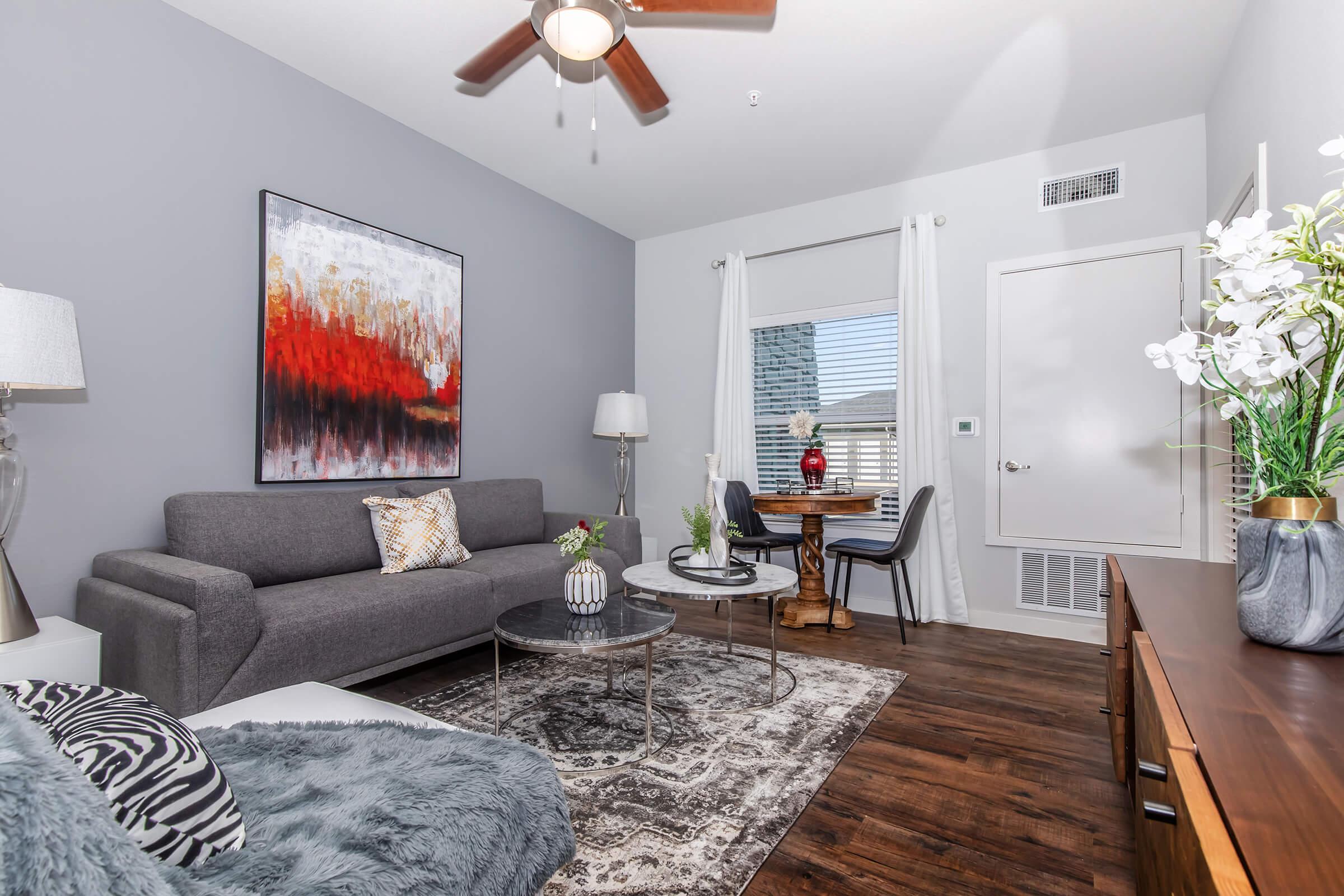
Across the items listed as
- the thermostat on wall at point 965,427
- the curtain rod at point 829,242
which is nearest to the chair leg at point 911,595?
the thermostat on wall at point 965,427

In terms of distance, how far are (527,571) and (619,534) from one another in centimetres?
76

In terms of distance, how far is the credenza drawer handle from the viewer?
0.73 m

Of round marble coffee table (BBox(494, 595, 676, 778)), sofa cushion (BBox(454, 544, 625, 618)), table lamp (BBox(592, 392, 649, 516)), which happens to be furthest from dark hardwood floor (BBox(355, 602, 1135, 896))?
table lamp (BBox(592, 392, 649, 516))

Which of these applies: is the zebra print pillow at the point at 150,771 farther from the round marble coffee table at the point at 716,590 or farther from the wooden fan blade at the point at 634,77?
the wooden fan blade at the point at 634,77

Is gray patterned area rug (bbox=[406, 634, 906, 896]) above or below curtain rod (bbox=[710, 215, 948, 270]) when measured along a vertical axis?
below

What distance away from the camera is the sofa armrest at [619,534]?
3.88m

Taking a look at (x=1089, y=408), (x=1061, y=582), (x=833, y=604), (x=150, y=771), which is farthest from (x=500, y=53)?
(x=1061, y=582)

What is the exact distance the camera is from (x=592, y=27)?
87.4 inches

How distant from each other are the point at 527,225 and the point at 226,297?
208cm

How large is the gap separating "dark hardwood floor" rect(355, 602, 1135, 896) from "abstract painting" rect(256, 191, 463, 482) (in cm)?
118

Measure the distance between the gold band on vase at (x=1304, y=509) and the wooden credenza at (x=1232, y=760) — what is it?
24 centimetres

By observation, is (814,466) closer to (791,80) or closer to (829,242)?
(829,242)

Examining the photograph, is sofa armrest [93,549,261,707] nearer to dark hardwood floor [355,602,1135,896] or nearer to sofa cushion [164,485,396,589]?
sofa cushion [164,485,396,589]

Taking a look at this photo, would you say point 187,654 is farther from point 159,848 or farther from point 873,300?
point 873,300
